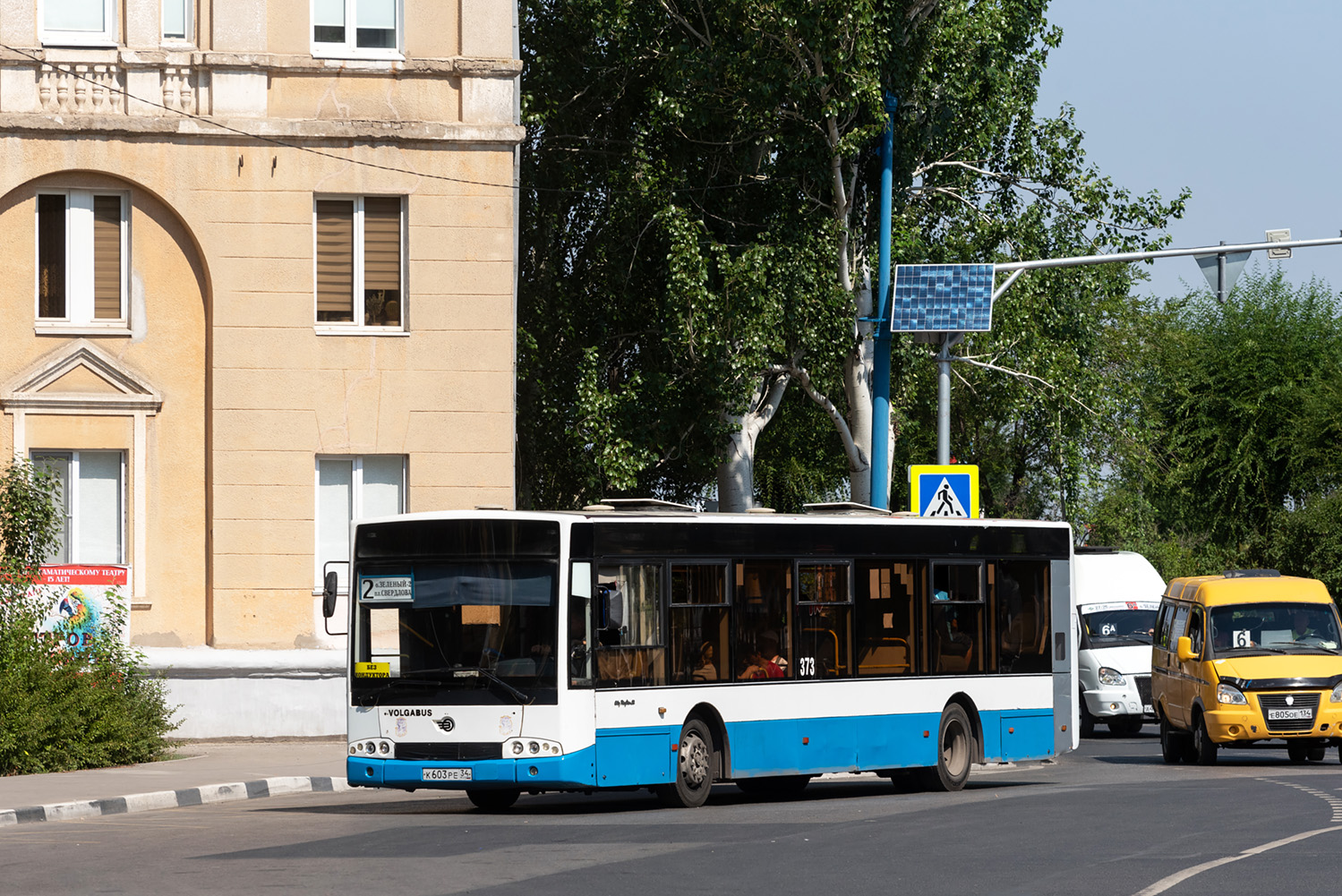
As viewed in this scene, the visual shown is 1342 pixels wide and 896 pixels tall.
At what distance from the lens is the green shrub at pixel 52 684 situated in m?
20.3

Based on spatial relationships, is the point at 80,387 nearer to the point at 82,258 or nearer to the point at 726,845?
the point at 82,258

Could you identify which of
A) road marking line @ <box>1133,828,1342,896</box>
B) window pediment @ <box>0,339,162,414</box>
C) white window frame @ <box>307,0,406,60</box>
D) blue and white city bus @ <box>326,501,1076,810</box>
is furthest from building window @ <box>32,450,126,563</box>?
road marking line @ <box>1133,828,1342,896</box>

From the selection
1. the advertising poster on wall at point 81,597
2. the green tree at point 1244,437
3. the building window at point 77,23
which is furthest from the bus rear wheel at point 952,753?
the green tree at point 1244,437

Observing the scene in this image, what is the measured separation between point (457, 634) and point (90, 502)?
11348 mm

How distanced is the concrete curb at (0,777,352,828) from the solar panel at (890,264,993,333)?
10623 mm

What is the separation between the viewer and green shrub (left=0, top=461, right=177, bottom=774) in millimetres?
20312

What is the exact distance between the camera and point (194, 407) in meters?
27.3

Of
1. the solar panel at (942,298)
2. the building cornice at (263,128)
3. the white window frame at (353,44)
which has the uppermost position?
the white window frame at (353,44)

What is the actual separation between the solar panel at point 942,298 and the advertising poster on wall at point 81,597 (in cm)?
1076

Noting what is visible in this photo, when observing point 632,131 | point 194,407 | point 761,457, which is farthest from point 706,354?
point 761,457

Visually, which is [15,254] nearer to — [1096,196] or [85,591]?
[85,591]

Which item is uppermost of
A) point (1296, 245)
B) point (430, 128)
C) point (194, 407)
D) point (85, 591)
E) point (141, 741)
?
point (430, 128)

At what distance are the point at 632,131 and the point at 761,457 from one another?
1113 cm

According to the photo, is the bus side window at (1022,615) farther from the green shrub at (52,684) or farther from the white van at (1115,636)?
the green shrub at (52,684)
